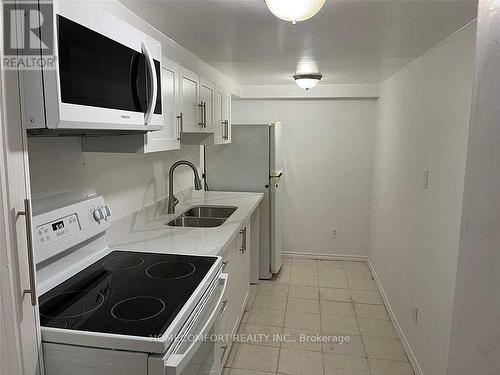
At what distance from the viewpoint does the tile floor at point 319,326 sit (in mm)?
2555

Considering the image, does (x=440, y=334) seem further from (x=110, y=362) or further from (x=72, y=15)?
(x=72, y=15)

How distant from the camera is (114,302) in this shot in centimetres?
136

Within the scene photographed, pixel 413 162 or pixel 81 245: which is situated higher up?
pixel 413 162

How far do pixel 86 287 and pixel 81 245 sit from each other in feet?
0.86

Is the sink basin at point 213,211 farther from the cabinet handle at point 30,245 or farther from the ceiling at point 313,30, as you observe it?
the cabinet handle at point 30,245

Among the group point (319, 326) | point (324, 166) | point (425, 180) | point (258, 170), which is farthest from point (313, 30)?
point (324, 166)

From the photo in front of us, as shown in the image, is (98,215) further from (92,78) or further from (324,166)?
(324,166)

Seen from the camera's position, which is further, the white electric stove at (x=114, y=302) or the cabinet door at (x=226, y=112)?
the cabinet door at (x=226, y=112)

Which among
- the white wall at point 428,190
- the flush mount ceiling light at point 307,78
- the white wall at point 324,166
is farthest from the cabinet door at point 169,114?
the white wall at point 324,166

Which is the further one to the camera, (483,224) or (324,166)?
(324,166)

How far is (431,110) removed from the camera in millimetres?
2398

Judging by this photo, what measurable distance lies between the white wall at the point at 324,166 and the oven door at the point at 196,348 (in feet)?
9.44

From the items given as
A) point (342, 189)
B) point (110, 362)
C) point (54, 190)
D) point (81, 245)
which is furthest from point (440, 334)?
point (342, 189)

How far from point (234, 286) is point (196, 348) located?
1.29 metres
